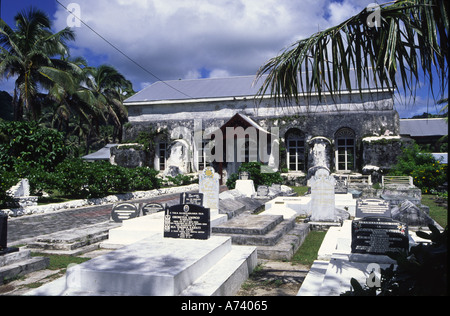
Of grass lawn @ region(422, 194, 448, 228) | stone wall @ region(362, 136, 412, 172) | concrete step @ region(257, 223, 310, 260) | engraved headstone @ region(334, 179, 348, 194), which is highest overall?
stone wall @ region(362, 136, 412, 172)

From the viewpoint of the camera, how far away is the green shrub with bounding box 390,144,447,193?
1786cm

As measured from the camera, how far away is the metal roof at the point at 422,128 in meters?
34.8

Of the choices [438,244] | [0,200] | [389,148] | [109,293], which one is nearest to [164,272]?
[109,293]

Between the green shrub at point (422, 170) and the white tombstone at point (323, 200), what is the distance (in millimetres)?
9967

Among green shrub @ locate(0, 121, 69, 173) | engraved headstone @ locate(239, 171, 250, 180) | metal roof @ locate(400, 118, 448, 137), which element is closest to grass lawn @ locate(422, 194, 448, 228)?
engraved headstone @ locate(239, 171, 250, 180)

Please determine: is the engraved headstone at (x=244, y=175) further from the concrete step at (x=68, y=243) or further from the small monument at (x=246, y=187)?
the concrete step at (x=68, y=243)

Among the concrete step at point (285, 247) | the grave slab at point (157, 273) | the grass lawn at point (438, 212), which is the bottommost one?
the concrete step at point (285, 247)

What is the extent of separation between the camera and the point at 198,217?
596 cm

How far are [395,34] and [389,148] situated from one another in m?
18.9

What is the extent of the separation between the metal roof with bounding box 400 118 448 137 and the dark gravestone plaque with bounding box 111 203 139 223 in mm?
31921

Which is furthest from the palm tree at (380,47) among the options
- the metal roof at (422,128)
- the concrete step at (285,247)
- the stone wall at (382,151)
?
the metal roof at (422,128)

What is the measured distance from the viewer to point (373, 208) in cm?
906

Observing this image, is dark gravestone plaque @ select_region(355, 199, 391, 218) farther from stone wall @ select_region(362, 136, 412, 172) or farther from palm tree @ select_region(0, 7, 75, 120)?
palm tree @ select_region(0, 7, 75, 120)
